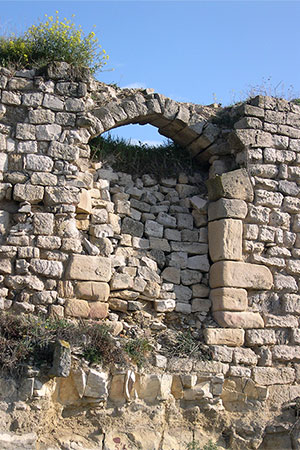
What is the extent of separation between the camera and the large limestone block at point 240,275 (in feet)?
25.4

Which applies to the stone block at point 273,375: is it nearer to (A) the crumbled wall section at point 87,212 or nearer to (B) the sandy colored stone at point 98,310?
(A) the crumbled wall section at point 87,212

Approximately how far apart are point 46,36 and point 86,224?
2.51m

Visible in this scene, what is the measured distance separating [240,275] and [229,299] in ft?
1.11

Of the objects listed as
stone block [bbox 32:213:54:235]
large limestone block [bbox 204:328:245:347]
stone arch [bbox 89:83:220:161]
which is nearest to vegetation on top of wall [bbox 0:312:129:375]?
stone block [bbox 32:213:54:235]

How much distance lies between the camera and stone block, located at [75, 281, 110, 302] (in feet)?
23.7

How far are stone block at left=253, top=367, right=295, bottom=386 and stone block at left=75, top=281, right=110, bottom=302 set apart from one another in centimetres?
203

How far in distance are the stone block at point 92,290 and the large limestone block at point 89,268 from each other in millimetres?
58

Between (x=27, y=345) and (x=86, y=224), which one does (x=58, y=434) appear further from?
(x=86, y=224)

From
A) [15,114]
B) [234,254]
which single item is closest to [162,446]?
[234,254]

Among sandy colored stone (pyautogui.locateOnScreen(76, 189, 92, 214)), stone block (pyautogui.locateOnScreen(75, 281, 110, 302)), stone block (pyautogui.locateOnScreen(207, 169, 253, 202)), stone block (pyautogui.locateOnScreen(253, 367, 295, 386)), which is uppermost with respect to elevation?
stone block (pyautogui.locateOnScreen(207, 169, 253, 202))

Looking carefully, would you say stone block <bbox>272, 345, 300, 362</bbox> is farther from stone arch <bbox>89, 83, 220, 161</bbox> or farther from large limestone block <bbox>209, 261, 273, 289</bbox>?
stone arch <bbox>89, 83, 220, 161</bbox>

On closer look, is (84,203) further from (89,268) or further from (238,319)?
(238,319)

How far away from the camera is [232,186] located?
26.4 ft

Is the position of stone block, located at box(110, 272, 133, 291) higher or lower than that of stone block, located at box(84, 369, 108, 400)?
higher
